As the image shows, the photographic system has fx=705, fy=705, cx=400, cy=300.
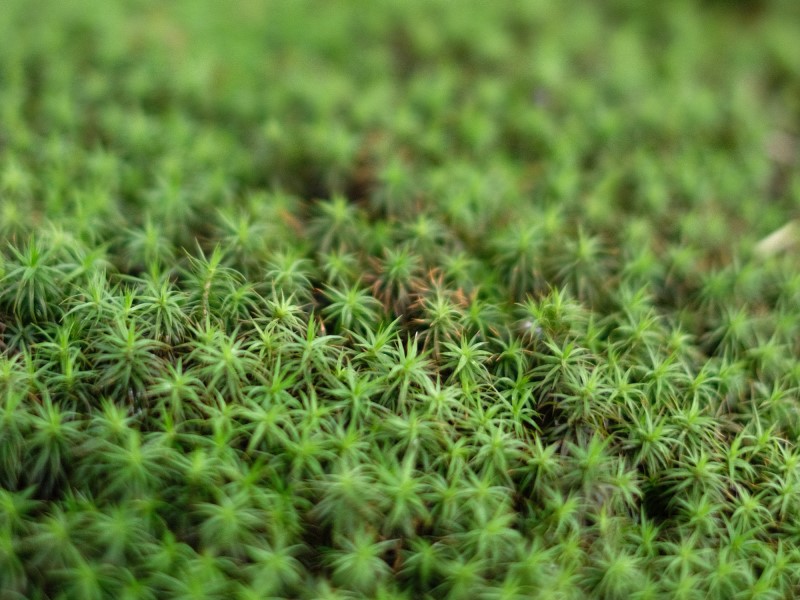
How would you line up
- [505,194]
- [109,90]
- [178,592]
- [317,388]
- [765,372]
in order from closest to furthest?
1. [178,592]
2. [317,388]
3. [765,372]
4. [505,194]
5. [109,90]

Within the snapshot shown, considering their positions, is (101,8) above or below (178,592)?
above

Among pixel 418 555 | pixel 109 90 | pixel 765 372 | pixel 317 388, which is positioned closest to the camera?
pixel 418 555

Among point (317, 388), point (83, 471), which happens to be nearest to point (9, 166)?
point (83, 471)

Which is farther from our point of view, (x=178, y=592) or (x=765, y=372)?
(x=765, y=372)

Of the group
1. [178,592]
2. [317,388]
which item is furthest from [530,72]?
[178,592]

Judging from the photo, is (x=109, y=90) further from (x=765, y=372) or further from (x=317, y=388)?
(x=765, y=372)

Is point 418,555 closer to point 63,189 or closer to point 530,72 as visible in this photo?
point 63,189

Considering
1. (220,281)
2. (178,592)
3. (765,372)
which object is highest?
(220,281)
